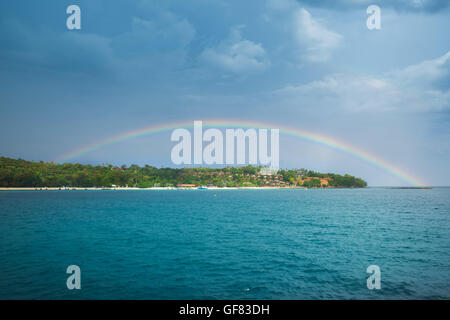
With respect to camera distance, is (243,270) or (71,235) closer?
(243,270)

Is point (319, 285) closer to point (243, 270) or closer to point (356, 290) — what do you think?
point (356, 290)

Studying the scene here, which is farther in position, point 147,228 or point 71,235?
point 147,228

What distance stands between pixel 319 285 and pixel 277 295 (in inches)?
147

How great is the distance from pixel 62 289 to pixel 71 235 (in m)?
24.2

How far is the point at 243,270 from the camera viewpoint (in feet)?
72.2

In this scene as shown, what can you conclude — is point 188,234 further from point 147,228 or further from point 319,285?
point 319,285
